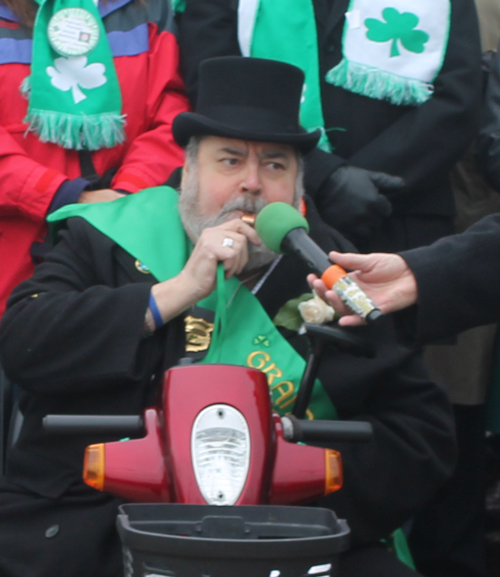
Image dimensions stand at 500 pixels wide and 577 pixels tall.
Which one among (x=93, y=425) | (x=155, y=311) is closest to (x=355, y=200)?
(x=155, y=311)

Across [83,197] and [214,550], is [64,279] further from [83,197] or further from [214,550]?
[214,550]

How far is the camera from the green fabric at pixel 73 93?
3361mm

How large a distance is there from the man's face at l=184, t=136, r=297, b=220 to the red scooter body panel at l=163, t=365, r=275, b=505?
1048mm

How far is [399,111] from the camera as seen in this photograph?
355 centimetres

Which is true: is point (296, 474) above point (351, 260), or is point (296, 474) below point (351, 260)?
below

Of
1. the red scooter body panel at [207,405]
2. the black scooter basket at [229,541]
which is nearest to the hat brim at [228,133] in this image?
the red scooter body panel at [207,405]

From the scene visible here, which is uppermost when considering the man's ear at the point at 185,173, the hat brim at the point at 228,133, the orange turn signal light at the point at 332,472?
the hat brim at the point at 228,133

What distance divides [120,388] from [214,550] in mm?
1140

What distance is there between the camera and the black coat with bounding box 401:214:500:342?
97.5 inches

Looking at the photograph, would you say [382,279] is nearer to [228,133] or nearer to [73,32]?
[228,133]

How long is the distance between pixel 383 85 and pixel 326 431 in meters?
1.87

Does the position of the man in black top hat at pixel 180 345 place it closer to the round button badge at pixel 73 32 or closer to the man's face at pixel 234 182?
the man's face at pixel 234 182

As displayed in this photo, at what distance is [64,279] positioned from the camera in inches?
112

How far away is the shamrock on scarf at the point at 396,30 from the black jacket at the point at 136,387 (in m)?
1.24
